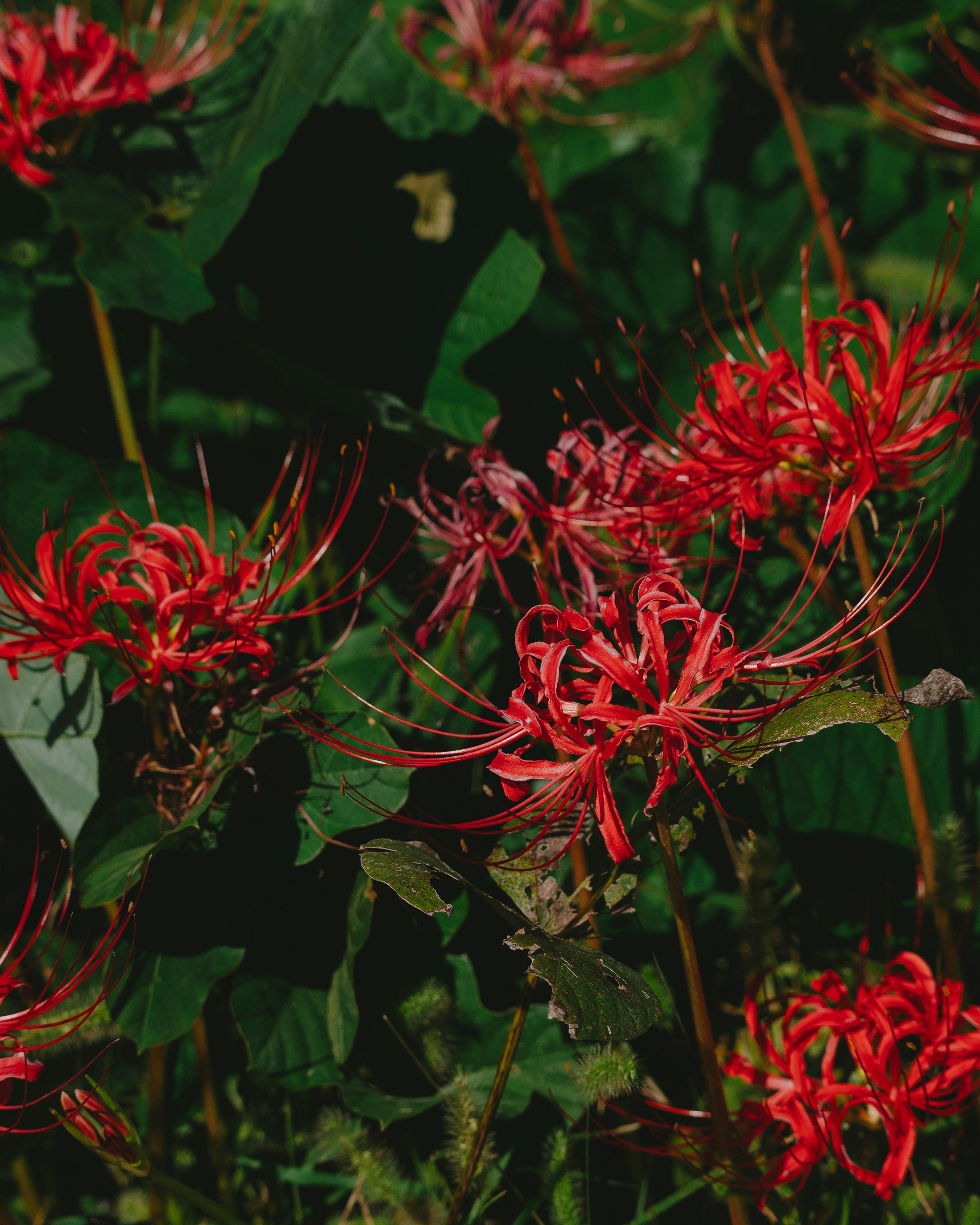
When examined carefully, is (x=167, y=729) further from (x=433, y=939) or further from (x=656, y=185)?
(x=656, y=185)

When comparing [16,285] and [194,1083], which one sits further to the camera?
[16,285]

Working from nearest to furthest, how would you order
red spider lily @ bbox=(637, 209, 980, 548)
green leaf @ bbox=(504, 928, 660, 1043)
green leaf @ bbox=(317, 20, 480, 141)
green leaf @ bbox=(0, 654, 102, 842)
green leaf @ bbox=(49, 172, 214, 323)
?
green leaf @ bbox=(504, 928, 660, 1043) → red spider lily @ bbox=(637, 209, 980, 548) → green leaf @ bbox=(0, 654, 102, 842) → green leaf @ bbox=(49, 172, 214, 323) → green leaf @ bbox=(317, 20, 480, 141)

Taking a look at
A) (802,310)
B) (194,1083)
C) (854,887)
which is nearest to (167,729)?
(194,1083)

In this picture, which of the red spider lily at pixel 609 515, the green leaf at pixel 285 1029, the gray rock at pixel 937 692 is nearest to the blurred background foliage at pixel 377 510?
the green leaf at pixel 285 1029

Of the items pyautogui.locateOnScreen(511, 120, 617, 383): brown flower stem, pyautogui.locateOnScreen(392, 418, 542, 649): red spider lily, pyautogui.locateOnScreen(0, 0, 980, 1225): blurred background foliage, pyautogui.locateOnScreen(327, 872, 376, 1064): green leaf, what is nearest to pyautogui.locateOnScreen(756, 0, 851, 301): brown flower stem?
pyautogui.locateOnScreen(0, 0, 980, 1225): blurred background foliage

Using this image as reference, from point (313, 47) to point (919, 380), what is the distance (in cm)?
78

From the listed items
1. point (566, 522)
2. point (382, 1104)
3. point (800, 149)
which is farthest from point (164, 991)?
point (800, 149)

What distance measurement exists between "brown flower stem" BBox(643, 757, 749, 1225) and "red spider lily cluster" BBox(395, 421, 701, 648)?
0.82ft

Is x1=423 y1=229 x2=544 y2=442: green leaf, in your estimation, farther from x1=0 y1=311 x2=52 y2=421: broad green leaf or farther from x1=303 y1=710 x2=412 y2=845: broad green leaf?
x1=0 y1=311 x2=52 y2=421: broad green leaf

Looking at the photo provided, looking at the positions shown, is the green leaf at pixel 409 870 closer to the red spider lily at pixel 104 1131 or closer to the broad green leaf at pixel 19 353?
the red spider lily at pixel 104 1131

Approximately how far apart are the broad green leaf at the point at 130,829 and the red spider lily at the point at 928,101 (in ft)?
3.35

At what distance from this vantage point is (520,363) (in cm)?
124

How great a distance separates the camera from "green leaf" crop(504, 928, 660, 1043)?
57 centimetres

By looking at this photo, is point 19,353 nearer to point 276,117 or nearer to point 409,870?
point 276,117
